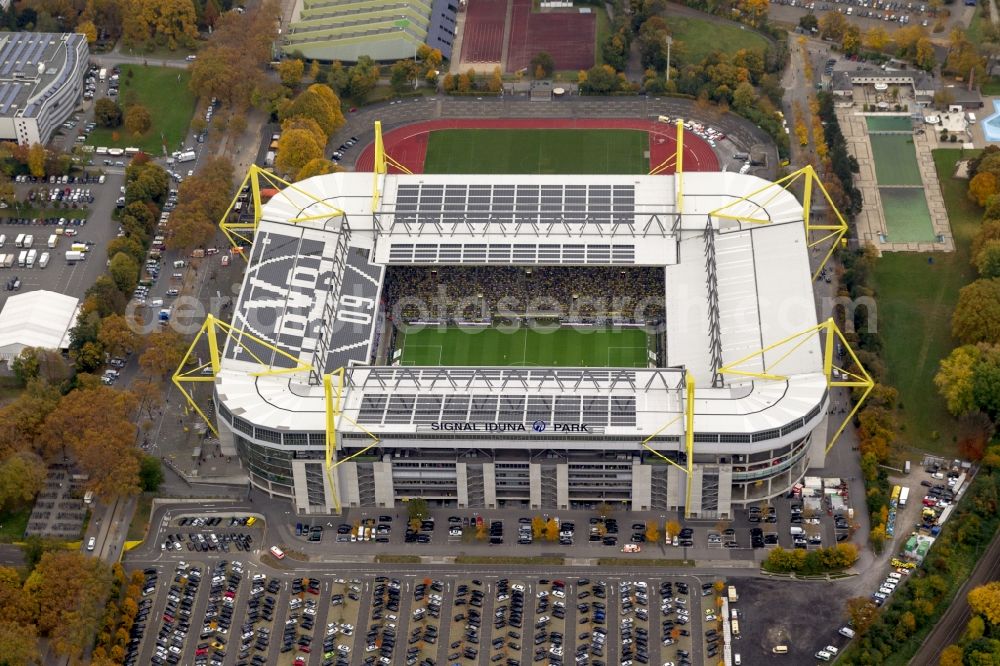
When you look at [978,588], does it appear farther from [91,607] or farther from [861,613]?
[91,607]

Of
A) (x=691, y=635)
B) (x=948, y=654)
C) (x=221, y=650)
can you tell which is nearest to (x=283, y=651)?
(x=221, y=650)

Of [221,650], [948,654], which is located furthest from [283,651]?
[948,654]

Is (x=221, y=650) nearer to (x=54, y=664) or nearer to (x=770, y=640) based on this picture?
(x=54, y=664)

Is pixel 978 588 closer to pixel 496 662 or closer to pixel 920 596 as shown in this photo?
pixel 920 596

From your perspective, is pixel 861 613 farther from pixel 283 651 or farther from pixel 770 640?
pixel 283 651

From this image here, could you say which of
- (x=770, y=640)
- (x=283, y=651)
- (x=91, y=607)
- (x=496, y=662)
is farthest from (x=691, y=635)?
(x=91, y=607)
